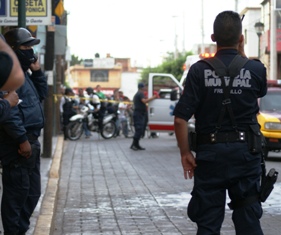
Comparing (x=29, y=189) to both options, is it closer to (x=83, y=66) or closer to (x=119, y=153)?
(x=119, y=153)

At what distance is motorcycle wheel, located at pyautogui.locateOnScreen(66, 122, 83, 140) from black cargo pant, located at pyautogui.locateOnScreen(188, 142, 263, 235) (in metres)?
22.5

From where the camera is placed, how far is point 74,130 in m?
28.6

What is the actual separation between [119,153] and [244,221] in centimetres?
1608

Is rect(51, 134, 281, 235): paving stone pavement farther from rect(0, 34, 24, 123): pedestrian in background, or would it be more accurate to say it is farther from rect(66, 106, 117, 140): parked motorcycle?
rect(66, 106, 117, 140): parked motorcycle

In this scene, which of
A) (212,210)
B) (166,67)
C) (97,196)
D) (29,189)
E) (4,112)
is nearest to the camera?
(4,112)

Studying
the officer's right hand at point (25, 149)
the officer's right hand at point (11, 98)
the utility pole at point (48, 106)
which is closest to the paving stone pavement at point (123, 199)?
the utility pole at point (48, 106)

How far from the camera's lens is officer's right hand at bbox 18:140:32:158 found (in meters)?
7.48

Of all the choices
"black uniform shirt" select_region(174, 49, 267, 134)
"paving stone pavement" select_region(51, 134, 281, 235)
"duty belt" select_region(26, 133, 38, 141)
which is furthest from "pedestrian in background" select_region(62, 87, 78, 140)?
"black uniform shirt" select_region(174, 49, 267, 134)

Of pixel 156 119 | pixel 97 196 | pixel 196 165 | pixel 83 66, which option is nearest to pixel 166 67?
pixel 83 66

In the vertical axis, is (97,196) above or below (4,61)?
below

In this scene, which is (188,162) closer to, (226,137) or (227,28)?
(226,137)

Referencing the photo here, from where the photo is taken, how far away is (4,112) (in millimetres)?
5422

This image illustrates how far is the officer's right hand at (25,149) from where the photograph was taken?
24.5 feet

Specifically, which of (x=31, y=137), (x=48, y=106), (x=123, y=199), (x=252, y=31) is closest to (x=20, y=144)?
(x=31, y=137)
